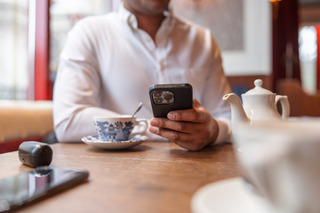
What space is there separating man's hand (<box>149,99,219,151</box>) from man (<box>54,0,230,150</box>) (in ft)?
1.22

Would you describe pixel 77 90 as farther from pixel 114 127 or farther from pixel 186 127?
pixel 186 127

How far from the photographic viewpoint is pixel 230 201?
0.96 ft

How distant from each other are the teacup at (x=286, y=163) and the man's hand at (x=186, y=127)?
0.52 meters

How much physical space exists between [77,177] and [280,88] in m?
4.09

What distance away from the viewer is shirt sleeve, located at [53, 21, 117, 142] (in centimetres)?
106

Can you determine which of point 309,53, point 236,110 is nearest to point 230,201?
point 236,110

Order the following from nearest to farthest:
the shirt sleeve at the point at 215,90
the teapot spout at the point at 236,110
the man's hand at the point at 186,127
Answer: the teapot spout at the point at 236,110, the man's hand at the point at 186,127, the shirt sleeve at the point at 215,90

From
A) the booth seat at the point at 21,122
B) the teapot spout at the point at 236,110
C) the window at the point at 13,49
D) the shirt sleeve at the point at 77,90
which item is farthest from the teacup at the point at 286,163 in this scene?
the window at the point at 13,49

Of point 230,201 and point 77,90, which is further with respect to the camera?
point 77,90

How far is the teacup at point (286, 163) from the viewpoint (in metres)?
0.22

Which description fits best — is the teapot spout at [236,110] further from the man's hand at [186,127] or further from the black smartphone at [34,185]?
the black smartphone at [34,185]

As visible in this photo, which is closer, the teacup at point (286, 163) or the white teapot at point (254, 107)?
the teacup at point (286, 163)

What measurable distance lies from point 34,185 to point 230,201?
266mm

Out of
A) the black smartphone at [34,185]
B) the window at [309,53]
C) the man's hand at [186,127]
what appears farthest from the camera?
the window at [309,53]
